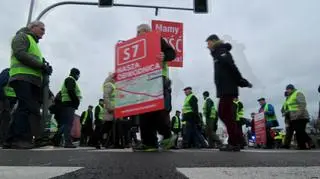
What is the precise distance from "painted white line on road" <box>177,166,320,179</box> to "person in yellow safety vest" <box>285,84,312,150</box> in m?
8.50

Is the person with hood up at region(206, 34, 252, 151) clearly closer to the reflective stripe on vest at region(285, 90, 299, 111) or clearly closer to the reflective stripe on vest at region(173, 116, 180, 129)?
the reflective stripe on vest at region(285, 90, 299, 111)

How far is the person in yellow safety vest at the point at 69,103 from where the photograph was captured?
29.9ft

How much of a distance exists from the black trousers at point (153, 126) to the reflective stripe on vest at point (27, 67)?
1.72 m

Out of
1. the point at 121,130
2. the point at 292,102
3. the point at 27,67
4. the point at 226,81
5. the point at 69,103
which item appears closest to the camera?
the point at 27,67

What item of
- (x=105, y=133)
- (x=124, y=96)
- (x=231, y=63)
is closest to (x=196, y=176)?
(x=124, y=96)

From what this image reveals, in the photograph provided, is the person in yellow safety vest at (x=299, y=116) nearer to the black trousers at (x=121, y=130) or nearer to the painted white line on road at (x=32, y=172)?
the black trousers at (x=121, y=130)

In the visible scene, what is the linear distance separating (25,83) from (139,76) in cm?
160

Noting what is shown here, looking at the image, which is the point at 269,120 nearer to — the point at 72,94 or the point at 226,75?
the point at 72,94

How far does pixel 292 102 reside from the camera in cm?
1209

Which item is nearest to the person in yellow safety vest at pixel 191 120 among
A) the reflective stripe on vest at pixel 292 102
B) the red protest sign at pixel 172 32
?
the red protest sign at pixel 172 32

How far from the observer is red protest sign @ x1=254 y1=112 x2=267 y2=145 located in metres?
16.0

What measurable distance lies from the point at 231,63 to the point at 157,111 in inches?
57.4

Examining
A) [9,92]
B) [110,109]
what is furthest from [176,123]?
[9,92]

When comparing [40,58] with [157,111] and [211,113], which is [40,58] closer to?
[157,111]
